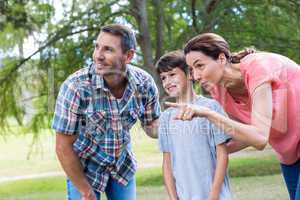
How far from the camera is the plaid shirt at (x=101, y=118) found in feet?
10.6

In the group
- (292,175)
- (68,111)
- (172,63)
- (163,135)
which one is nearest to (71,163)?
(68,111)

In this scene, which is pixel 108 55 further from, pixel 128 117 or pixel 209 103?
pixel 209 103

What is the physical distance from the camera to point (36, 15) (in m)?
10.8

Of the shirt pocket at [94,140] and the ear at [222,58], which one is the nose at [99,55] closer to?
the shirt pocket at [94,140]

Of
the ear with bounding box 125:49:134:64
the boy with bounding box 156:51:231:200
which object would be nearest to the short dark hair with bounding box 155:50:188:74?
the boy with bounding box 156:51:231:200

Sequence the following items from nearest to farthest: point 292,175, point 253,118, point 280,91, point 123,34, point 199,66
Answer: point 253,118 → point 280,91 → point 199,66 → point 292,175 → point 123,34

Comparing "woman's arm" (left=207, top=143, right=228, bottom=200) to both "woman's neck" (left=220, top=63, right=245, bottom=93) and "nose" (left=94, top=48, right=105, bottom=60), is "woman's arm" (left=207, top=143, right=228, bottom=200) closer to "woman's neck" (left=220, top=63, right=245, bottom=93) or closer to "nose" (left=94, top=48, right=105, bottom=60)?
"woman's neck" (left=220, top=63, right=245, bottom=93)

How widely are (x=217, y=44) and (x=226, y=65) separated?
0.10 m

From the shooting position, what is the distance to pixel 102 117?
130 inches

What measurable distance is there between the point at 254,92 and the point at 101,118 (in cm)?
103

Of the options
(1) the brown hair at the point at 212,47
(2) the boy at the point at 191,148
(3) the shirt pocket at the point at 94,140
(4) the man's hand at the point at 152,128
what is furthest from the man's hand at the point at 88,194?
(1) the brown hair at the point at 212,47

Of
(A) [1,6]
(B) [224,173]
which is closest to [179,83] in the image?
(B) [224,173]

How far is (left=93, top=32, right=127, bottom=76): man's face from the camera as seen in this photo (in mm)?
3256

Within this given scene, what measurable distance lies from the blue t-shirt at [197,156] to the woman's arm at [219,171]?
0.12ft
